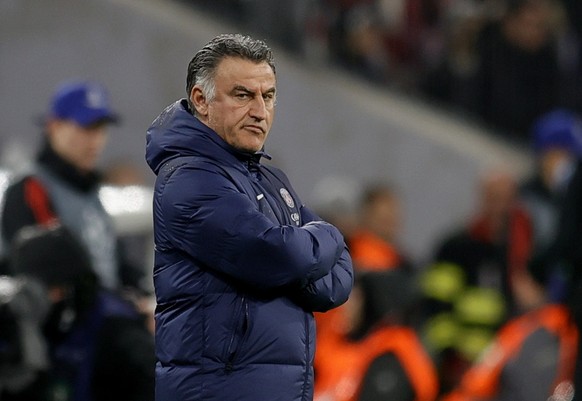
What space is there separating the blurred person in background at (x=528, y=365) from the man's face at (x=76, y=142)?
1.96 m

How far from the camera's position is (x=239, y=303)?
15.8 ft

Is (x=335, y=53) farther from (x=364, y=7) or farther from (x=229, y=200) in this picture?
(x=229, y=200)

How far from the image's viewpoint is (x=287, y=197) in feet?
16.8

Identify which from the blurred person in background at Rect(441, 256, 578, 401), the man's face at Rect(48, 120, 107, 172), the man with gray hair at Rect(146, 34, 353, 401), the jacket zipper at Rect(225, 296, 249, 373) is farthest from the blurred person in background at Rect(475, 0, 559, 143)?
the jacket zipper at Rect(225, 296, 249, 373)

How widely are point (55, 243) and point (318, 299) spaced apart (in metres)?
1.83

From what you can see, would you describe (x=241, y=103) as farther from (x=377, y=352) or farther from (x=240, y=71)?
(x=377, y=352)

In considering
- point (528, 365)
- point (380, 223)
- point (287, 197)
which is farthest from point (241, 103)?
point (380, 223)

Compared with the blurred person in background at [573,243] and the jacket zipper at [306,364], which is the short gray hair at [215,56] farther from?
the blurred person in background at [573,243]

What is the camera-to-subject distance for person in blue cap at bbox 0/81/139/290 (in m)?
6.94

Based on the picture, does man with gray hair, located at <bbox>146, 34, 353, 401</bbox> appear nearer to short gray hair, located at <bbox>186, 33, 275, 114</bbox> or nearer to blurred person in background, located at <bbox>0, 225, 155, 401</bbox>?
short gray hair, located at <bbox>186, 33, 275, 114</bbox>

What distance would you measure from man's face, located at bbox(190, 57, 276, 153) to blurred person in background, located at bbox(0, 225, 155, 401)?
173cm

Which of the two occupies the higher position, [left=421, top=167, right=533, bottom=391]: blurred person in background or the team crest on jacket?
the team crest on jacket

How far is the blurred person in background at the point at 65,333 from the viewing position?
6383 millimetres

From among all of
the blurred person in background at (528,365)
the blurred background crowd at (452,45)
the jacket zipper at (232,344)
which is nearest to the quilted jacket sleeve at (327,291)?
the jacket zipper at (232,344)
